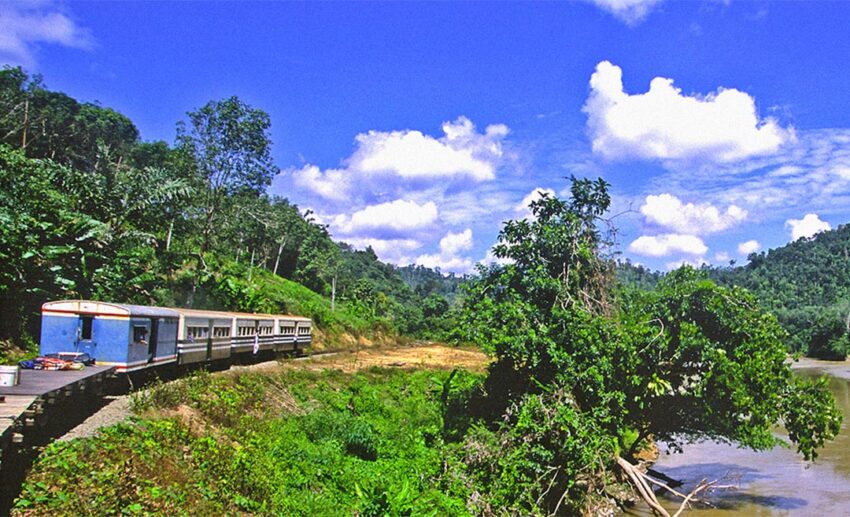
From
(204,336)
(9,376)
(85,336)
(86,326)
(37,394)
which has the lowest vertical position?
(37,394)

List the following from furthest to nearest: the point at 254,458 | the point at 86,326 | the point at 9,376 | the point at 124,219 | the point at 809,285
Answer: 1. the point at 809,285
2. the point at 124,219
3. the point at 86,326
4. the point at 254,458
5. the point at 9,376

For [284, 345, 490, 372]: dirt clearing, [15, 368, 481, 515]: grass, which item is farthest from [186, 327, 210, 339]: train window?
[284, 345, 490, 372]: dirt clearing

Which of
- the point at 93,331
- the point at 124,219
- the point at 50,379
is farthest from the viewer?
the point at 124,219

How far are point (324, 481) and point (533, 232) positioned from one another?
9.63 metres

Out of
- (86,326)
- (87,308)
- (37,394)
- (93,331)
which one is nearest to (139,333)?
(93,331)

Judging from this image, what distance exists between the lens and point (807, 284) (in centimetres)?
12150

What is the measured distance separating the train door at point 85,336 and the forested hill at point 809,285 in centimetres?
6803

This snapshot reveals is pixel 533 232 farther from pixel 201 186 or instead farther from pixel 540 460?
pixel 201 186

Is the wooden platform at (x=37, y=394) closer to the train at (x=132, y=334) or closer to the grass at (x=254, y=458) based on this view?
the grass at (x=254, y=458)

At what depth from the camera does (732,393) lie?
17.0m

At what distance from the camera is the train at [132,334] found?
16.4 metres

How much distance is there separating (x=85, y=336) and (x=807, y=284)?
13403cm

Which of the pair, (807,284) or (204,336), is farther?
(807,284)

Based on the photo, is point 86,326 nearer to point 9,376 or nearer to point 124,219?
point 9,376
